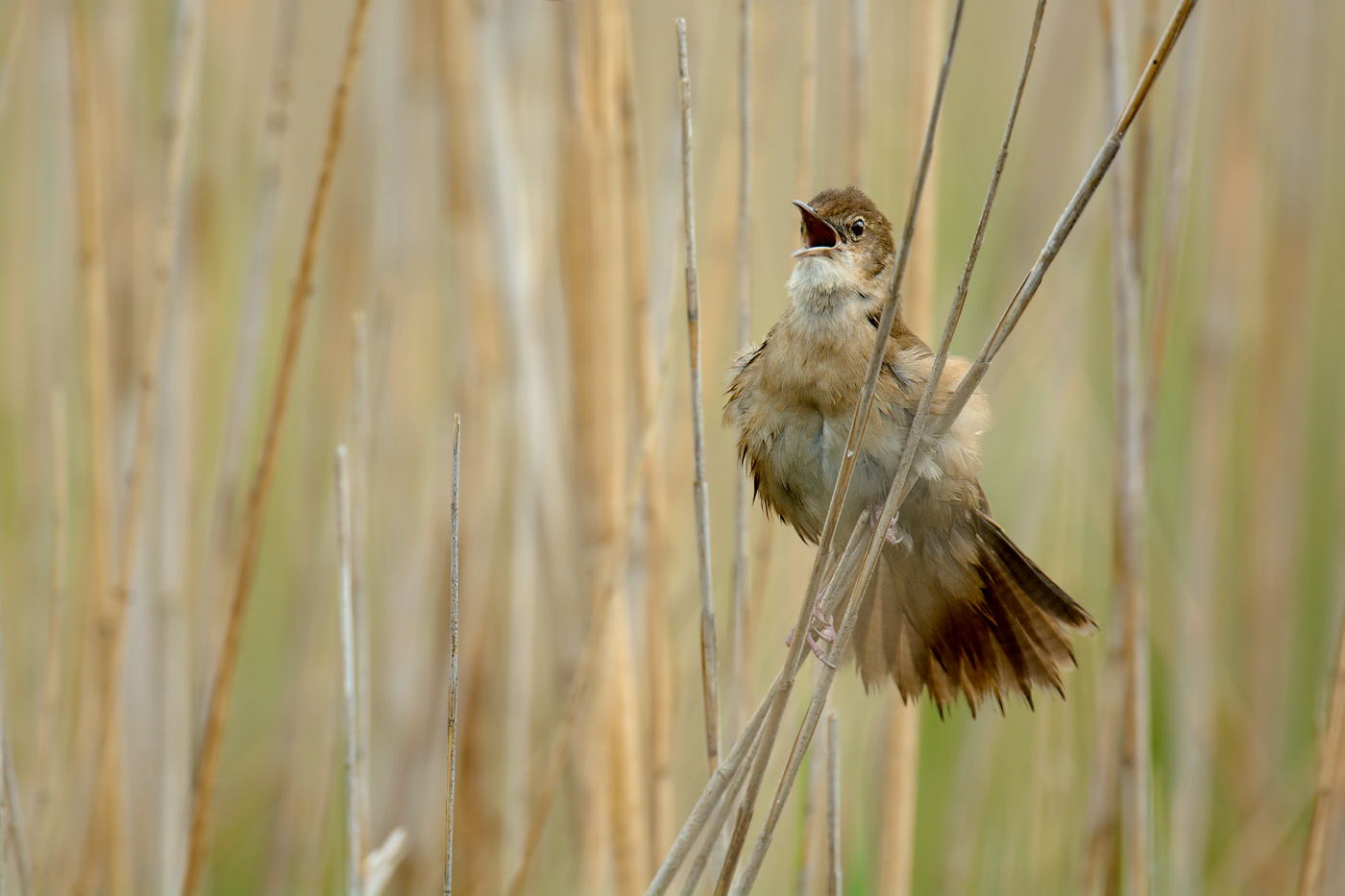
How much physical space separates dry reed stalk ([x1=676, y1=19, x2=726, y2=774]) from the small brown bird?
0.67ft

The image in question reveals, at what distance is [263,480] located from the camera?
172 cm

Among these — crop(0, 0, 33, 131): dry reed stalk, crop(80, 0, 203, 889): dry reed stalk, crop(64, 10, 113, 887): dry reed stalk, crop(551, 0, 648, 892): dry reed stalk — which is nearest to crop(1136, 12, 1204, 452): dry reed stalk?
crop(551, 0, 648, 892): dry reed stalk

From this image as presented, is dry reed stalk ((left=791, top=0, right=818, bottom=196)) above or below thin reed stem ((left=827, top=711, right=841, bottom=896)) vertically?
above

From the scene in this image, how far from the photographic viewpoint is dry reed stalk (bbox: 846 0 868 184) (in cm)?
174

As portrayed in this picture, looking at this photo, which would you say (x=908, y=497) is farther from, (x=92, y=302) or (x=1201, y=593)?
(x=92, y=302)

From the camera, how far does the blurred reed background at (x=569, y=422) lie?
1.89 metres

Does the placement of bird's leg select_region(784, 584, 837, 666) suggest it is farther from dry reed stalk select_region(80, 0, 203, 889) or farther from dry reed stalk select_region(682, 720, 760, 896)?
dry reed stalk select_region(80, 0, 203, 889)

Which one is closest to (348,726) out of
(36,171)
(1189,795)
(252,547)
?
(252,547)

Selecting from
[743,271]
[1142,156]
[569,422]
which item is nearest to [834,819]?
[743,271]

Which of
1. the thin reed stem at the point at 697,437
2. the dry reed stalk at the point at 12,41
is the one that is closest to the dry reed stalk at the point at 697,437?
the thin reed stem at the point at 697,437

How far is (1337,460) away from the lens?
295 centimetres

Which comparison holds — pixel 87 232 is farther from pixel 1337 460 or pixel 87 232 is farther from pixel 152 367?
pixel 1337 460

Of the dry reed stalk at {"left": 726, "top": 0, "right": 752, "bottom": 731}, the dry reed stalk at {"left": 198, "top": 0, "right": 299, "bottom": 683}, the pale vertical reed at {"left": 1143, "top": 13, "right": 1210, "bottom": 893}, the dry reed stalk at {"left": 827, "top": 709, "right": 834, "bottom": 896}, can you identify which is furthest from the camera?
the pale vertical reed at {"left": 1143, "top": 13, "right": 1210, "bottom": 893}

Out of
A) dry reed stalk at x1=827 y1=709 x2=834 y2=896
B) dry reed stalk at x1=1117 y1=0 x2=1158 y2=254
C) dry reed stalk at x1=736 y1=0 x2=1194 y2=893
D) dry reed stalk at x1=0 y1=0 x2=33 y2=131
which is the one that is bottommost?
dry reed stalk at x1=827 y1=709 x2=834 y2=896
